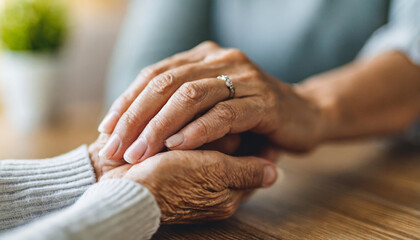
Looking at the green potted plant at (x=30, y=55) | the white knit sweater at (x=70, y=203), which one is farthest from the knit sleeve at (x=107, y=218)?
the green potted plant at (x=30, y=55)

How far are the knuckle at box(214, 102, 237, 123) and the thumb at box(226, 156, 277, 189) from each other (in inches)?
1.9

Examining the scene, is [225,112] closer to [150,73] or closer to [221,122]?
[221,122]

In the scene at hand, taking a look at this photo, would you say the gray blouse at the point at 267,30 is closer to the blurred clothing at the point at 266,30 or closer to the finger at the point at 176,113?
the blurred clothing at the point at 266,30

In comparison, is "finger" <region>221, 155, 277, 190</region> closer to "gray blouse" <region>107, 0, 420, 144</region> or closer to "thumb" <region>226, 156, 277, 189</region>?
"thumb" <region>226, 156, 277, 189</region>

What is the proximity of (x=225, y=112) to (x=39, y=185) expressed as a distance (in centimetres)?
23

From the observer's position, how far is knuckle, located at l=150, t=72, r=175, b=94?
1.52ft

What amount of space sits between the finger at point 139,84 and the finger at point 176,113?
0.20 ft

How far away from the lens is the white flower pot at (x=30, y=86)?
1.51m

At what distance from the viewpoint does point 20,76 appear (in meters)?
1.52

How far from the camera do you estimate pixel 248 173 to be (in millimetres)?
458

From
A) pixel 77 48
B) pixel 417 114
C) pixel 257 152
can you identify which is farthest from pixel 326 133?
pixel 77 48

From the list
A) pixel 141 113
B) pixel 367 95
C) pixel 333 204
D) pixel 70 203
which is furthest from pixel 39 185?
pixel 367 95

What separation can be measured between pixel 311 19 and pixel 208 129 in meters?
0.74

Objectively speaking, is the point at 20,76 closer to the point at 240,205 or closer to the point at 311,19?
the point at 311,19
